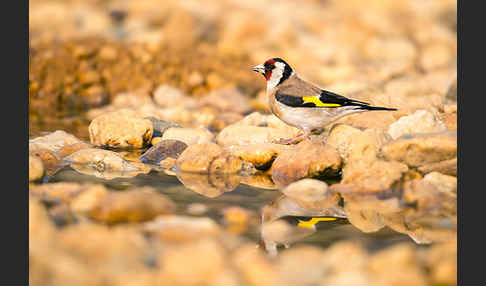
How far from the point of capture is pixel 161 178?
5.44 meters

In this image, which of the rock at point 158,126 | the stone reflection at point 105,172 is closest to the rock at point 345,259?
the stone reflection at point 105,172

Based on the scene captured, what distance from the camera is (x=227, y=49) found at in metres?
11.3

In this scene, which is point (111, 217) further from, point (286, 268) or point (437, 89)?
point (437, 89)

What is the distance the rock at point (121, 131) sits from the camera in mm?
6566

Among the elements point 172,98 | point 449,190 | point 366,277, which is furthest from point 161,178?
point 172,98

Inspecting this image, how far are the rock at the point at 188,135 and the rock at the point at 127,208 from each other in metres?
2.39

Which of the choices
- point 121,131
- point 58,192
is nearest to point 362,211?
point 58,192

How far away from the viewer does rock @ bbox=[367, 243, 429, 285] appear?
9.81 ft

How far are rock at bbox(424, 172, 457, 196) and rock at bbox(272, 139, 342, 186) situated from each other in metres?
0.89

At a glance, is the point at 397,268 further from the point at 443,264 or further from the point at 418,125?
the point at 418,125

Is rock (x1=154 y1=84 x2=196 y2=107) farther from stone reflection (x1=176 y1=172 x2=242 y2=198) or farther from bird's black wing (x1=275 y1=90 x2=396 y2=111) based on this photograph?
stone reflection (x1=176 y1=172 x2=242 y2=198)

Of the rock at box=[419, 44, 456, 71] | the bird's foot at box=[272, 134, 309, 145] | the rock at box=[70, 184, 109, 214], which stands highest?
the rock at box=[419, 44, 456, 71]

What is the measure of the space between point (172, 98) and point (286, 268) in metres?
6.66

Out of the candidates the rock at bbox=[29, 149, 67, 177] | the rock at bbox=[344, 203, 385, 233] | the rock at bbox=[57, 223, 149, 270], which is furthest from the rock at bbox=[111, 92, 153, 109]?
the rock at bbox=[57, 223, 149, 270]
